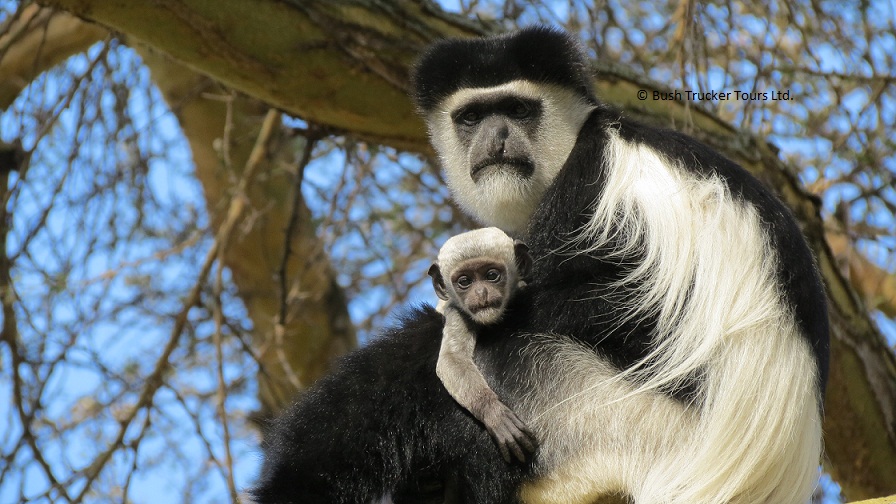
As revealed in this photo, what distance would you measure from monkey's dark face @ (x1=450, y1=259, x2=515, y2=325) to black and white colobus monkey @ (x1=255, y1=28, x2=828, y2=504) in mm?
62

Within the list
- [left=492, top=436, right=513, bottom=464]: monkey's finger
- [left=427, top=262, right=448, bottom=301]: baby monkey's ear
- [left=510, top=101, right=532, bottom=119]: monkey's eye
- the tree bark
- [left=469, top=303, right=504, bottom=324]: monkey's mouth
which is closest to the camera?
[left=492, top=436, right=513, bottom=464]: monkey's finger

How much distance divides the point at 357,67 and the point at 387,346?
1.15 metres

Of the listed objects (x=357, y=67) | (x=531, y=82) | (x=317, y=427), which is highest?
(x=357, y=67)

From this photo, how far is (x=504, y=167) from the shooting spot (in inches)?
94.6

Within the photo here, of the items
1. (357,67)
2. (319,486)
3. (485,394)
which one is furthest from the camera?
(357,67)

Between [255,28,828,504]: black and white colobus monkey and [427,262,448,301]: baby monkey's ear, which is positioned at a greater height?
[427,262,448,301]: baby monkey's ear

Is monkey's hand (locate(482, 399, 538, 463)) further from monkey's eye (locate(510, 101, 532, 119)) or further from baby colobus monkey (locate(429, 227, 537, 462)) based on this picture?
monkey's eye (locate(510, 101, 532, 119))

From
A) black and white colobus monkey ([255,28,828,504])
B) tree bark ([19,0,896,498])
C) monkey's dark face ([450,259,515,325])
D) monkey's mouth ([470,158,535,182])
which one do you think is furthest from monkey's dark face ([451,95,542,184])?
tree bark ([19,0,896,498])

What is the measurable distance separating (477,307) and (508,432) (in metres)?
0.30

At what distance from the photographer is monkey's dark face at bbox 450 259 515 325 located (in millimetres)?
2178

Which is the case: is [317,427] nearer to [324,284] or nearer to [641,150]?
[641,150]

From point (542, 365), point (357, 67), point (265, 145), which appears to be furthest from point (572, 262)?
point (265, 145)

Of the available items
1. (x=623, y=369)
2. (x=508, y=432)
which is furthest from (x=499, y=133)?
(x=508, y=432)

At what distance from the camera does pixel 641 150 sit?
222cm
